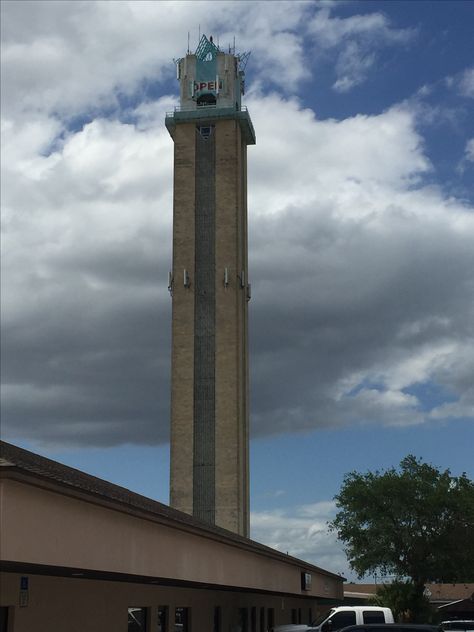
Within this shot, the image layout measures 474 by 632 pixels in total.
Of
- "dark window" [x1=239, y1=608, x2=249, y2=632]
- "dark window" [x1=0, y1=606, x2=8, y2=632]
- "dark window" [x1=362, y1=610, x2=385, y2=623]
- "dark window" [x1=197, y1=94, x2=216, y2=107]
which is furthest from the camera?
"dark window" [x1=197, y1=94, x2=216, y2=107]

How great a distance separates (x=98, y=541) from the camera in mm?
15562

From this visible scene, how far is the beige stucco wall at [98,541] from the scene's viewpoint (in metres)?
12.8

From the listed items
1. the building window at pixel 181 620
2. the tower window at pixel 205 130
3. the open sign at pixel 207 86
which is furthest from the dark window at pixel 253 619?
the open sign at pixel 207 86

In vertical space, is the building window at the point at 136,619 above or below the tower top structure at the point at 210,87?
below

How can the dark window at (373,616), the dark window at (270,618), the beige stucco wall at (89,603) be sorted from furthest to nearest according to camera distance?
the dark window at (270,618)
the dark window at (373,616)
the beige stucco wall at (89,603)

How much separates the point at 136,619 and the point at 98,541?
9.71 metres

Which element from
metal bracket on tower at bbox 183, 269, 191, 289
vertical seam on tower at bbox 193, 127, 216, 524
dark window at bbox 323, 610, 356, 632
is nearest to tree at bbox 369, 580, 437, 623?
vertical seam on tower at bbox 193, 127, 216, 524

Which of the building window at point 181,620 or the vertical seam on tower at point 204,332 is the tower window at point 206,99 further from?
the building window at point 181,620

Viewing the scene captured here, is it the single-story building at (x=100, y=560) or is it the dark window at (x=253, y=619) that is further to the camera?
the dark window at (x=253, y=619)

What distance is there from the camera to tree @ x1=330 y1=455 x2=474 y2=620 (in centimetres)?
6312

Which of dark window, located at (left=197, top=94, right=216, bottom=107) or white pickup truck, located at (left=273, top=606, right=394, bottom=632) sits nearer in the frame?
white pickup truck, located at (left=273, top=606, right=394, bottom=632)

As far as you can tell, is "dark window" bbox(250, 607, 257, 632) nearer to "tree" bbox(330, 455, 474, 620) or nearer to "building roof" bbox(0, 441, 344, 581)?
"building roof" bbox(0, 441, 344, 581)

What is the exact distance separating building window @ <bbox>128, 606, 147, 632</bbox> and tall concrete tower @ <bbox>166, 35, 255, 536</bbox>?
47731mm

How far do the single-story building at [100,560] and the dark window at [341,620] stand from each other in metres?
2.56
